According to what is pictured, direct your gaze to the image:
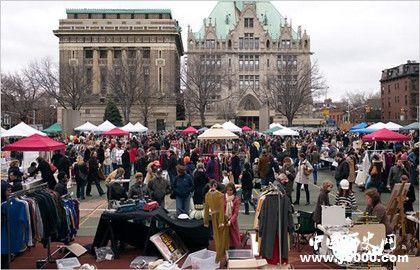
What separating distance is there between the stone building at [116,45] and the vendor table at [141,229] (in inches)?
2570

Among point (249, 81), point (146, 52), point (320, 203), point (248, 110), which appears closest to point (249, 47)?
point (249, 81)

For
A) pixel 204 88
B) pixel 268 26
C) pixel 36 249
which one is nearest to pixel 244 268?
pixel 36 249

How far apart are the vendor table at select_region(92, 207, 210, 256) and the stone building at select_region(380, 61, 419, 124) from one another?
6506 centimetres

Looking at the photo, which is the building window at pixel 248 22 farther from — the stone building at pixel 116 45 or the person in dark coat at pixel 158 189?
the person in dark coat at pixel 158 189

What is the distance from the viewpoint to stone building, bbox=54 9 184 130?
7681 centimetres

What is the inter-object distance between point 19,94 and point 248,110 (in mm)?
32917

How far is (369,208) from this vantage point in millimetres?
9156

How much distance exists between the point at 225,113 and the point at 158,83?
11541 millimetres

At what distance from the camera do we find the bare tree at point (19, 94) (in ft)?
195

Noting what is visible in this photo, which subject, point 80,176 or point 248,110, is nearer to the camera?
point 80,176

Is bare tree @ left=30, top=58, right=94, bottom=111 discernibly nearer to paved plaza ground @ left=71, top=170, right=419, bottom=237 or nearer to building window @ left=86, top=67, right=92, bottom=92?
building window @ left=86, top=67, right=92, bottom=92

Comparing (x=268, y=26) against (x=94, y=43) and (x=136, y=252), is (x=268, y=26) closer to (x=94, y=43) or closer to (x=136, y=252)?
(x=94, y=43)

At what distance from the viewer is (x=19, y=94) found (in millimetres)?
62156

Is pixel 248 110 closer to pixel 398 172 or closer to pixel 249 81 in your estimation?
pixel 249 81
